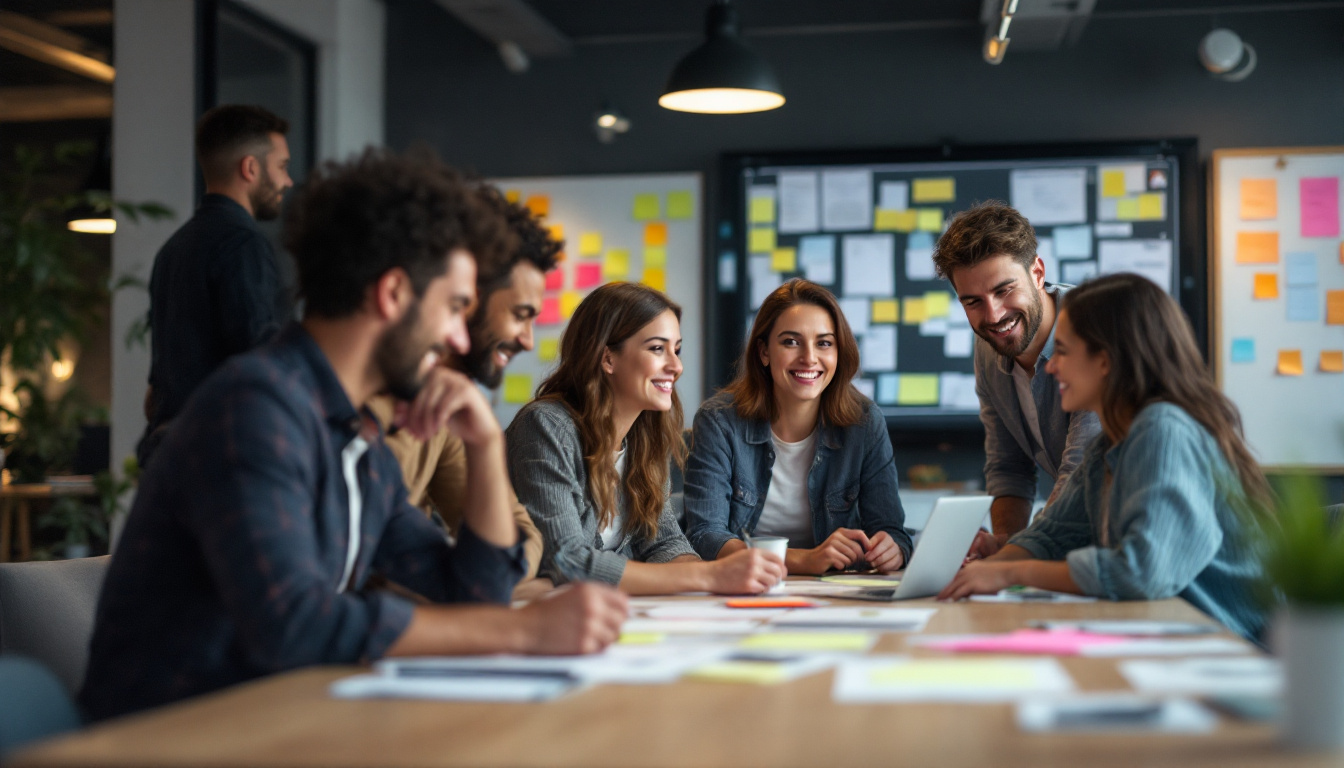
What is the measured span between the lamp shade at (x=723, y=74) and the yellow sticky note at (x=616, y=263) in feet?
5.03

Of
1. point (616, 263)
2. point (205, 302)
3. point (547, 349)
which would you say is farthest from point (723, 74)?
point (547, 349)

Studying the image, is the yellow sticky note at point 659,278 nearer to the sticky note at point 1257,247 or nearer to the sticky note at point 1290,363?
the sticky note at point 1257,247

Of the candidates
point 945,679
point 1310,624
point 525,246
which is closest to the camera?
point 1310,624

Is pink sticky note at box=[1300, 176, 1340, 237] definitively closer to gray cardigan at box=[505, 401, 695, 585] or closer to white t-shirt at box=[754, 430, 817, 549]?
white t-shirt at box=[754, 430, 817, 549]

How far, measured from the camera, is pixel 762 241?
513 centimetres

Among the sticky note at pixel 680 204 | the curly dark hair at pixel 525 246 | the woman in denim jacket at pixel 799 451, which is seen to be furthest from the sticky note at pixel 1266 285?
the curly dark hair at pixel 525 246

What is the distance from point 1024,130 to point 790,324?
262cm

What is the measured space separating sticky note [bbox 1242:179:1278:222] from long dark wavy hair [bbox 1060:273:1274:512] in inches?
127

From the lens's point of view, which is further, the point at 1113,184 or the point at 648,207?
the point at 648,207

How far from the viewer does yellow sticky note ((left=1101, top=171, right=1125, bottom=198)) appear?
16.1ft

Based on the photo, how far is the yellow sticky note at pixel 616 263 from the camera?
17.2 ft

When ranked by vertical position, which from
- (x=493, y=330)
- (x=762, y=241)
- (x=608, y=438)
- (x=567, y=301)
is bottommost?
(x=608, y=438)

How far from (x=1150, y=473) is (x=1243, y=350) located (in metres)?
3.44

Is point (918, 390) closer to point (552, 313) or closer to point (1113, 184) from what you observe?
point (1113, 184)
